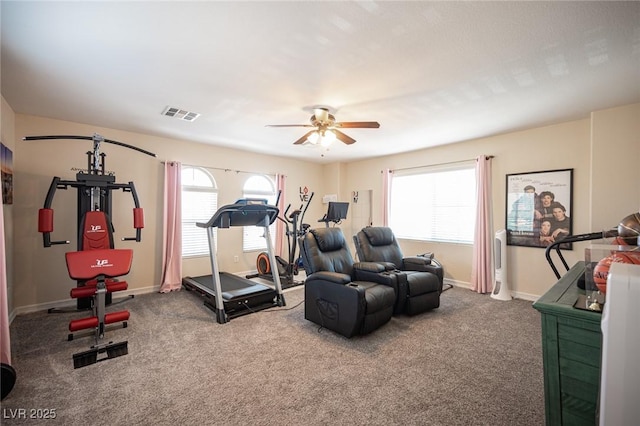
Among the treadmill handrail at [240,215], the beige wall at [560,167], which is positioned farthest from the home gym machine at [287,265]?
the beige wall at [560,167]

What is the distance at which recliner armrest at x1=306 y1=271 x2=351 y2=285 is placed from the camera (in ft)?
9.42

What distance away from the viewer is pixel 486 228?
447 centimetres

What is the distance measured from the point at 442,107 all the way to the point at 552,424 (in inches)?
119

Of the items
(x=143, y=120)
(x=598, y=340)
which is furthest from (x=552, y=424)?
(x=143, y=120)

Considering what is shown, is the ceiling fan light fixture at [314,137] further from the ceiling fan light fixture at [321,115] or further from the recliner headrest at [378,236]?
the recliner headrest at [378,236]

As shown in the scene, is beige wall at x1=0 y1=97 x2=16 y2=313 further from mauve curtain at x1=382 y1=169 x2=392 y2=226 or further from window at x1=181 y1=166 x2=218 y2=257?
mauve curtain at x1=382 y1=169 x2=392 y2=226

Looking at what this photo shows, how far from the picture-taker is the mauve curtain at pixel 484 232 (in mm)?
4449

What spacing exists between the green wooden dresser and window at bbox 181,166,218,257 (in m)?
4.96

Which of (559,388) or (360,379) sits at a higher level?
(559,388)

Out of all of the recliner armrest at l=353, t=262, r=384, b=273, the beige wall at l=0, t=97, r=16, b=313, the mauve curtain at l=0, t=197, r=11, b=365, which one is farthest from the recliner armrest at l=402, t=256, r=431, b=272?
the beige wall at l=0, t=97, r=16, b=313

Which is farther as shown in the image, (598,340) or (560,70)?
(560,70)

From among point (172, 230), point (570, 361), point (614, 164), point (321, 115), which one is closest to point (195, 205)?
point (172, 230)

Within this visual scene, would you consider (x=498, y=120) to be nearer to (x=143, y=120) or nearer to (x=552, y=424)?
(x=552, y=424)

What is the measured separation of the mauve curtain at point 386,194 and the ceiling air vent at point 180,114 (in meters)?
3.75
